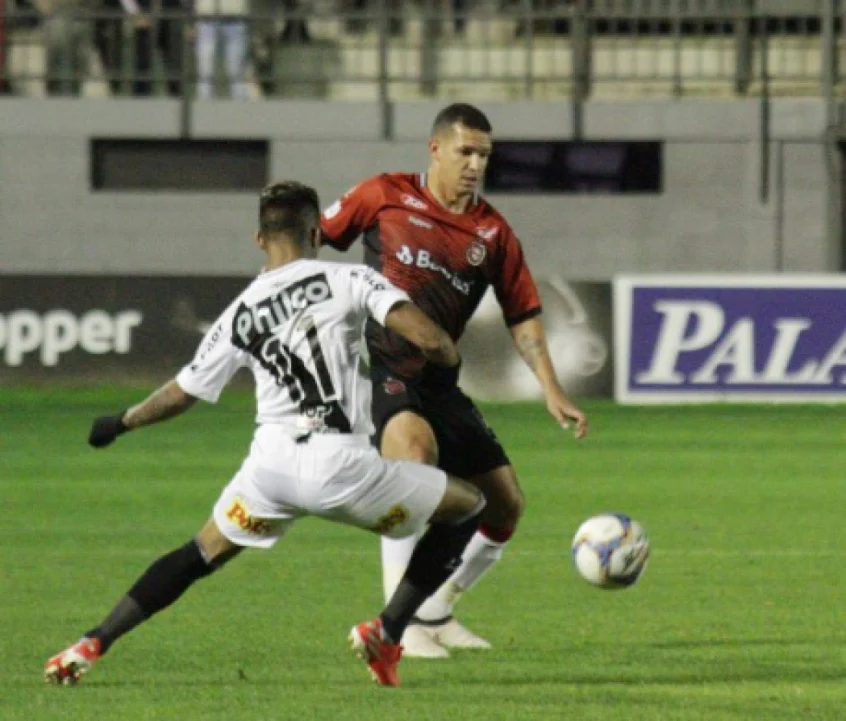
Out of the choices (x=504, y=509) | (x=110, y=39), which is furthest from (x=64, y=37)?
(x=504, y=509)

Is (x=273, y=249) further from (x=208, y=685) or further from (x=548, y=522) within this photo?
(x=548, y=522)

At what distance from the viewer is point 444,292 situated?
8.11 meters

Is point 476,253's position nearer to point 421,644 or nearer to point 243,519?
point 421,644

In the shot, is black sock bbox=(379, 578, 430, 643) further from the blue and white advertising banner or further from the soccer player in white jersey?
the blue and white advertising banner

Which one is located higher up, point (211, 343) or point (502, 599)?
point (211, 343)

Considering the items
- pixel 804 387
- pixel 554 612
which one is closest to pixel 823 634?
pixel 554 612

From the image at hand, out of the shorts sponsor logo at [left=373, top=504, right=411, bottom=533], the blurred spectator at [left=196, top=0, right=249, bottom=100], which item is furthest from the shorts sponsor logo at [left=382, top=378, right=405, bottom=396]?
the blurred spectator at [left=196, top=0, right=249, bottom=100]

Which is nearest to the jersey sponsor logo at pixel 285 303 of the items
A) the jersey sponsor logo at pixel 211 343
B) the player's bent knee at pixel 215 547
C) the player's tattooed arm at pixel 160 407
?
the jersey sponsor logo at pixel 211 343

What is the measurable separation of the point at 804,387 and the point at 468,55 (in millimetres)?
7500

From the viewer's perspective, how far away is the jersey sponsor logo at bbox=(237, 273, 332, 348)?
6820 mm

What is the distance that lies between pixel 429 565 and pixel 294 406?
811mm

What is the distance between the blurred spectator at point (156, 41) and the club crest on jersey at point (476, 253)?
1741 cm

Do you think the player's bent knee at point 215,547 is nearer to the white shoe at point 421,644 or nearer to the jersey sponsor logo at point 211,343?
the jersey sponsor logo at point 211,343

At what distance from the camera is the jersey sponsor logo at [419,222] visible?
8117 mm
